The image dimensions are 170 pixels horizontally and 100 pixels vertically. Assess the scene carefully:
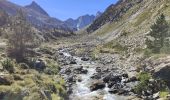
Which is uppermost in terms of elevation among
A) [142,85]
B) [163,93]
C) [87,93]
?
[142,85]

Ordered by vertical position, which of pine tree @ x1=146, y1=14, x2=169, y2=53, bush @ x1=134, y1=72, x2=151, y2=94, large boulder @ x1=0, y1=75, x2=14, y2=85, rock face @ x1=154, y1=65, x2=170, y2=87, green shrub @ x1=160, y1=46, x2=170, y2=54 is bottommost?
bush @ x1=134, y1=72, x2=151, y2=94

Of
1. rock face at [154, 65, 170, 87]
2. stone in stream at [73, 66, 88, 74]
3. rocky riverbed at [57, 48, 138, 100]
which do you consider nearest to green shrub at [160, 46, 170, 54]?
rocky riverbed at [57, 48, 138, 100]

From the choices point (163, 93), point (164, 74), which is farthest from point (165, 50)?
→ point (163, 93)

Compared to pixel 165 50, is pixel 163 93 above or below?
below

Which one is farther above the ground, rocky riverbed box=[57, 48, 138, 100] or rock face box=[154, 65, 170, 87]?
rock face box=[154, 65, 170, 87]

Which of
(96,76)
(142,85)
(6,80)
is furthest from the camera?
(96,76)

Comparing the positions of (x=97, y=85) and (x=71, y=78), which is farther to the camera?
(x=71, y=78)

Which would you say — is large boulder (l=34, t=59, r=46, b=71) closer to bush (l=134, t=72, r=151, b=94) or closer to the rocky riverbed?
the rocky riverbed

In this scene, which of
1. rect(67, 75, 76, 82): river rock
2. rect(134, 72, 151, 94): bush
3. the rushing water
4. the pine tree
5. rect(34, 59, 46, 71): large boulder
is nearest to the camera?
rect(134, 72, 151, 94): bush

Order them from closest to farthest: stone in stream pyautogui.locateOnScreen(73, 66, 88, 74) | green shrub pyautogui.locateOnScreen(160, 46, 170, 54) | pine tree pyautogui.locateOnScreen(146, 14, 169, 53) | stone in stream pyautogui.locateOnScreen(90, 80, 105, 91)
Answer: stone in stream pyautogui.locateOnScreen(90, 80, 105, 91) → green shrub pyautogui.locateOnScreen(160, 46, 170, 54) → stone in stream pyautogui.locateOnScreen(73, 66, 88, 74) → pine tree pyautogui.locateOnScreen(146, 14, 169, 53)

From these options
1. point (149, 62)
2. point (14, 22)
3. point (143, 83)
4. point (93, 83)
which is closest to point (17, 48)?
point (14, 22)

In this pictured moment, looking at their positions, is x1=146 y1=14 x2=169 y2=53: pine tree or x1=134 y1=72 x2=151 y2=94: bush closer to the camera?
x1=134 y1=72 x2=151 y2=94: bush

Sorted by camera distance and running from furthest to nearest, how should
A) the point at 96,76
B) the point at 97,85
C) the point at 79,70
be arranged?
the point at 79,70
the point at 96,76
the point at 97,85

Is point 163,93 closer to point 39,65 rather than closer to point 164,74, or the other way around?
point 164,74
